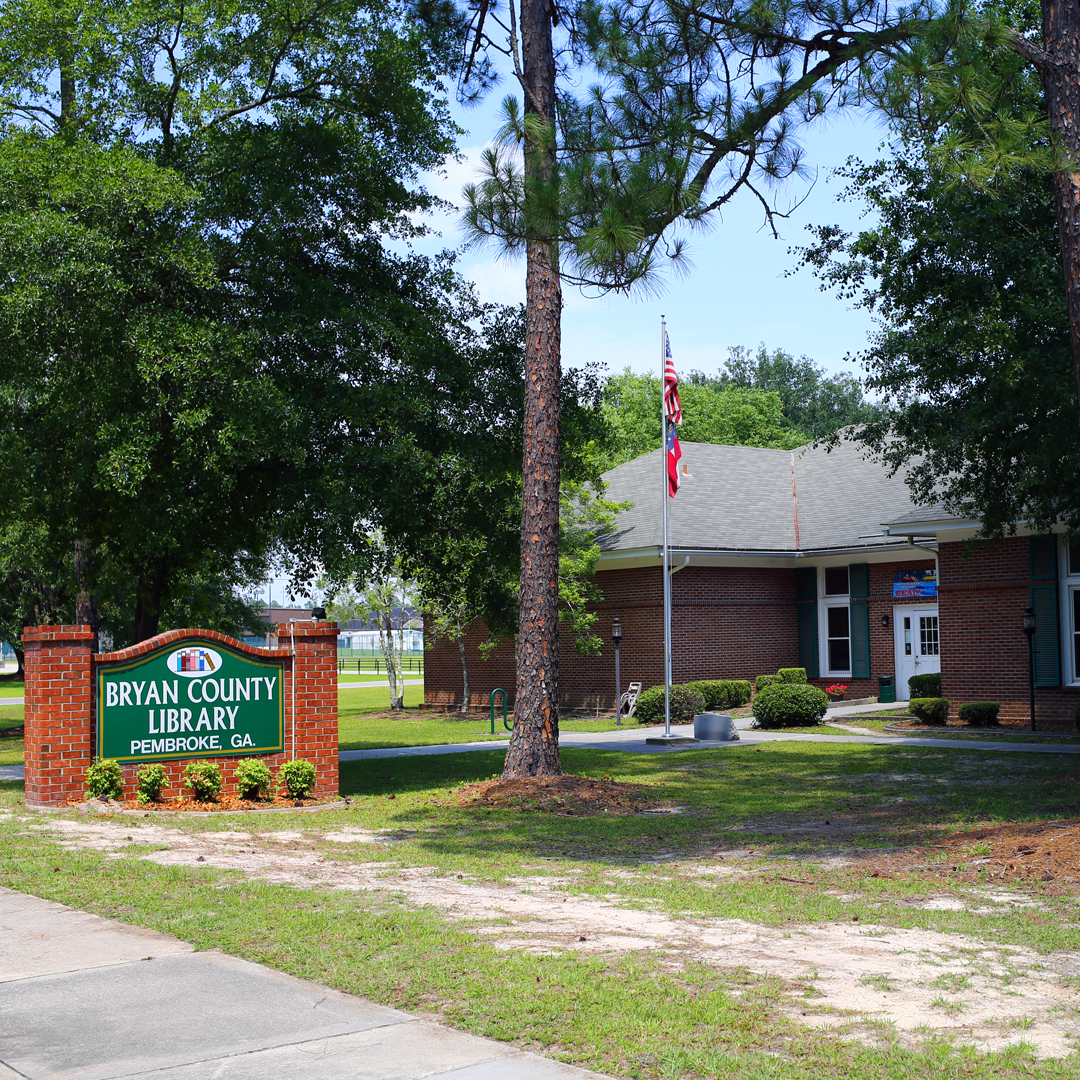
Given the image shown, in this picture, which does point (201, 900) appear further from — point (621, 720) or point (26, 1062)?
point (621, 720)

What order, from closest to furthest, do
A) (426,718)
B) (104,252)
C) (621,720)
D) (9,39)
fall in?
(104,252) < (9,39) < (621,720) < (426,718)

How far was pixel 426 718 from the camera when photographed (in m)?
31.4

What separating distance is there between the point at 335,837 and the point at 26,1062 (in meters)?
6.27

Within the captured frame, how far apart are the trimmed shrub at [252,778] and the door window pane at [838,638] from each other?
19.5 m

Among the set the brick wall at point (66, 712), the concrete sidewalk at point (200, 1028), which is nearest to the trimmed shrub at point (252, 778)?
the brick wall at point (66, 712)

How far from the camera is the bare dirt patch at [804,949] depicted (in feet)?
16.9

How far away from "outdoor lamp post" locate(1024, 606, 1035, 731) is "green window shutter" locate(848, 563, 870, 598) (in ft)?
20.4

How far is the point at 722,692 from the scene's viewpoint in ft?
90.2

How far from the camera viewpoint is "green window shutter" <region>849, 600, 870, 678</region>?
28578 mm

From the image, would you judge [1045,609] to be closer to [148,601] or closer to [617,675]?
[617,675]

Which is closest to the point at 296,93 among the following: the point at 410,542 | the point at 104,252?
the point at 104,252

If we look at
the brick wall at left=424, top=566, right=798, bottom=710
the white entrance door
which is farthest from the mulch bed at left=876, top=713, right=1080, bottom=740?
the brick wall at left=424, top=566, right=798, bottom=710

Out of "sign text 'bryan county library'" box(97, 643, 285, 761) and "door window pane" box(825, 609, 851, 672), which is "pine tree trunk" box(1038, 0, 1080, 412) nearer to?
"sign text 'bryan county library'" box(97, 643, 285, 761)

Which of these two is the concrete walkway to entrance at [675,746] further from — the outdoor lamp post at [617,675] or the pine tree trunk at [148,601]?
the pine tree trunk at [148,601]
